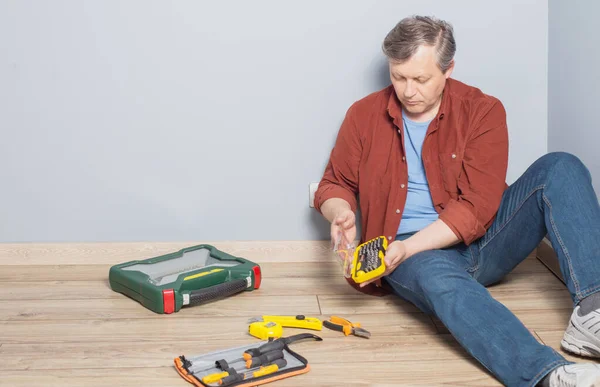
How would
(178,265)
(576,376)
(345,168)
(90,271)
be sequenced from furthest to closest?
(90,271) → (178,265) → (345,168) → (576,376)

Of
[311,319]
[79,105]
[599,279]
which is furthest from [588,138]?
[79,105]

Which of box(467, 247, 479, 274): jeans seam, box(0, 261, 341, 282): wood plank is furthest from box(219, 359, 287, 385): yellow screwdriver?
box(0, 261, 341, 282): wood plank

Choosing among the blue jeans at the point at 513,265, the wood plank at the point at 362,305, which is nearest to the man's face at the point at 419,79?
the blue jeans at the point at 513,265

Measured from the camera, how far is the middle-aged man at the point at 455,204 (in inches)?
68.2

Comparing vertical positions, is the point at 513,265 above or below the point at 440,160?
below

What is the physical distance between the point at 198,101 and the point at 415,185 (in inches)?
30.6

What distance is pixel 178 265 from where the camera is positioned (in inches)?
94.7

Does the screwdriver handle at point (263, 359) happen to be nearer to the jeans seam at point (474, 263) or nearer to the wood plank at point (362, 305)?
the wood plank at point (362, 305)

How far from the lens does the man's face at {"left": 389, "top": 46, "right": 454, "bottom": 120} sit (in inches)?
78.3

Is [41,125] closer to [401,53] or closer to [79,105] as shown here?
[79,105]

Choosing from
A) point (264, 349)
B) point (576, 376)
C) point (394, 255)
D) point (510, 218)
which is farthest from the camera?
point (510, 218)

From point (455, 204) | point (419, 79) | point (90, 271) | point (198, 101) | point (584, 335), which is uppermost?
point (419, 79)

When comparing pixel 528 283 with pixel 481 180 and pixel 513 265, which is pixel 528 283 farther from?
pixel 481 180

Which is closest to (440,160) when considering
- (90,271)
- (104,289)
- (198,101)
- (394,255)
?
(394,255)
